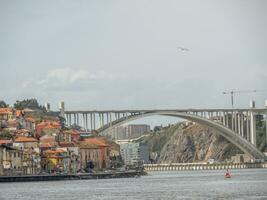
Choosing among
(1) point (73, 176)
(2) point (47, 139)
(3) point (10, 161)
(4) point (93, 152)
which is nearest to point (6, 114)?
(2) point (47, 139)

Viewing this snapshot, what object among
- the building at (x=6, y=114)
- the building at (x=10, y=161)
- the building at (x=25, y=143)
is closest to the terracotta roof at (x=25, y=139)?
the building at (x=25, y=143)

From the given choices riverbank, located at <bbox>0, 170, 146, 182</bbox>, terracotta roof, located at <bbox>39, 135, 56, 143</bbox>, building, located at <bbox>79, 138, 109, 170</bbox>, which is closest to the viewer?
riverbank, located at <bbox>0, 170, 146, 182</bbox>

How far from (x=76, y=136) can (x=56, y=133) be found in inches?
254

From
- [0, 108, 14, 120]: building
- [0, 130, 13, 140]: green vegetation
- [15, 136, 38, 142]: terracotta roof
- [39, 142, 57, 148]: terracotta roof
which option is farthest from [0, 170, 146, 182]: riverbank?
[0, 108, 14, 120]: building

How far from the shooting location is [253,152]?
7210 inches

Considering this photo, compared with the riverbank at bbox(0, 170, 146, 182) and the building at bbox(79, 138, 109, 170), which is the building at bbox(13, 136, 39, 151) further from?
the building at bbox(79, 138, 109, 170)

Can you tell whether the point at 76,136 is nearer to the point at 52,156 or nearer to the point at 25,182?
the point at 52,156

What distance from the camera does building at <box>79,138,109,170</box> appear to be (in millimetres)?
170738

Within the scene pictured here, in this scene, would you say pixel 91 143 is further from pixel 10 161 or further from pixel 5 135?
pixel 10 161

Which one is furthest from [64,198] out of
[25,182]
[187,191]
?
[25,182]

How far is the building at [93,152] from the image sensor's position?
170738 millimetres

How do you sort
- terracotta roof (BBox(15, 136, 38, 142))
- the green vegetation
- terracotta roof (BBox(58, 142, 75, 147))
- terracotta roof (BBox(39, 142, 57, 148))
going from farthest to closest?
terracotta roof (BBox(58, 142, 75, 147))
the green vegetation
terracotta roof (BBox(39, 142, 57, 148))
terracotta roof (BBox(15, 136, 38, 142))

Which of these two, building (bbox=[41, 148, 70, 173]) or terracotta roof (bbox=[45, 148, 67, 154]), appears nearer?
building (bbox=[41, 148, 70, 173])

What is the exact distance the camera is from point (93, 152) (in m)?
173
